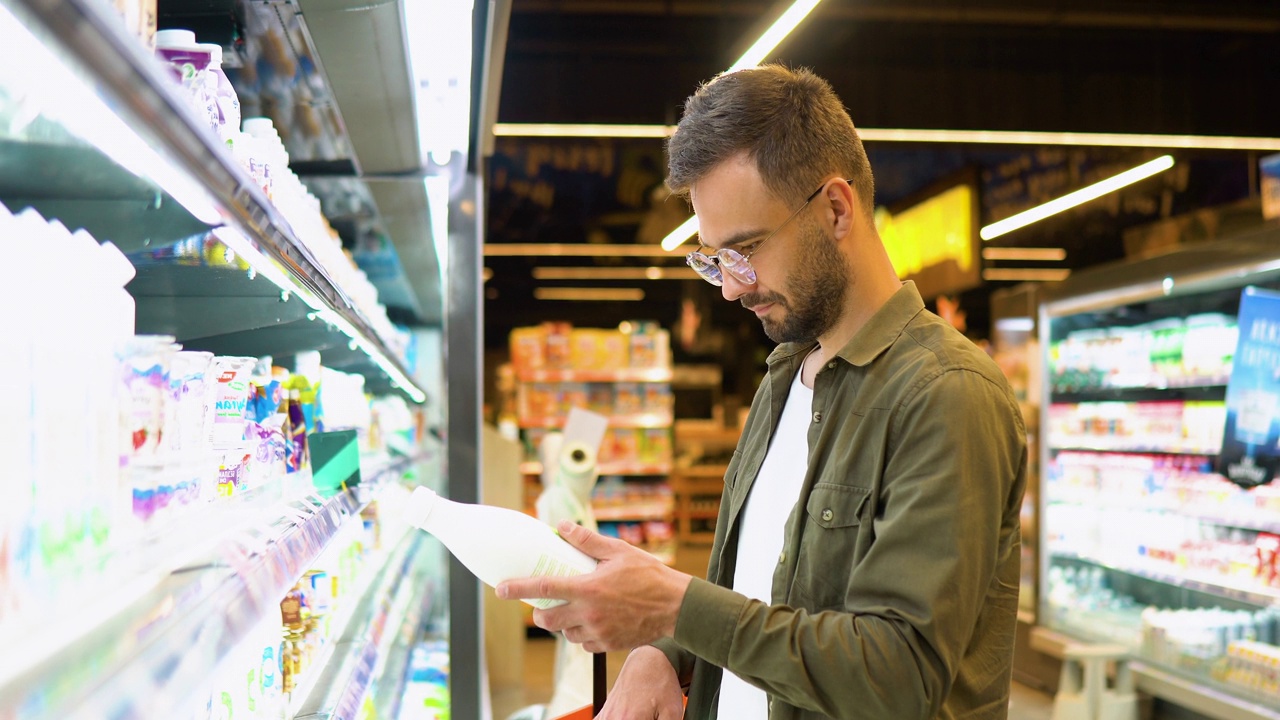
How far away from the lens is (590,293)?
20250 mm

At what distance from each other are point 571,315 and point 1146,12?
14.6 metres

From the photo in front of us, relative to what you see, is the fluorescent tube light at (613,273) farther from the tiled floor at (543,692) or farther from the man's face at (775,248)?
the man's face at (775,248)

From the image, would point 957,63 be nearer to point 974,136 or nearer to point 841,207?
point 974,136

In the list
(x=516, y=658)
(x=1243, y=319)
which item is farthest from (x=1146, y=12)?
(x=516, y=658)

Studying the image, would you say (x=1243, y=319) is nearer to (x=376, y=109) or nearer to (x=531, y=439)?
(x=376, y=109)

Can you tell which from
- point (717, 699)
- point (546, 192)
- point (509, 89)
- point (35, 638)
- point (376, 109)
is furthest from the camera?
point (546, 192)

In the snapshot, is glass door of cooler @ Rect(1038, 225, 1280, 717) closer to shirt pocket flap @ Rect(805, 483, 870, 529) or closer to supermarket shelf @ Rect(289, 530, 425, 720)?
supermarket shelf @ Rect(289, 530, 425, 720)

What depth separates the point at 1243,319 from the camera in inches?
168

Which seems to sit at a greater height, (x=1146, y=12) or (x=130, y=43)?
(x=1146, y=12)

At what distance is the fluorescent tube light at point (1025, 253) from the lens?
15.4 meters

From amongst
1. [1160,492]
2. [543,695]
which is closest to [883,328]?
[1160,492]

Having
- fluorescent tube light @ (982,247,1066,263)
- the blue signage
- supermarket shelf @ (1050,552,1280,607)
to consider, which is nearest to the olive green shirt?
the blue signage

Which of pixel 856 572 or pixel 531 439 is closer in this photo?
pixel 856 572

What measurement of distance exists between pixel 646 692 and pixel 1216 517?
3994mm
